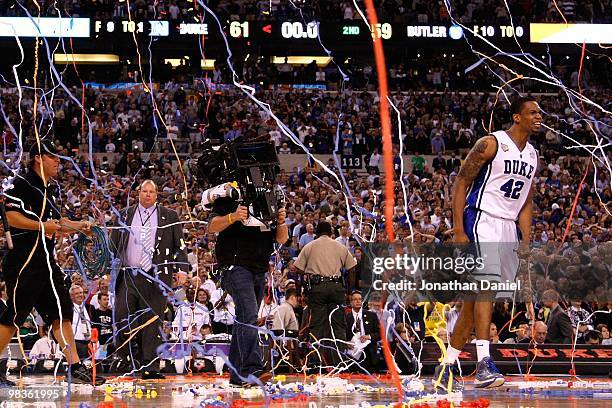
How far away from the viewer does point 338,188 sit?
21.7 meters

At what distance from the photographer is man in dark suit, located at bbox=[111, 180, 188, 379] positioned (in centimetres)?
915

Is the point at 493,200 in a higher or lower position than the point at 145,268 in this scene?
higher

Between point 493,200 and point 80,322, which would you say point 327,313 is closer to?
point 80,322

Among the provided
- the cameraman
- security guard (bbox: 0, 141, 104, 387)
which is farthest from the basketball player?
security guard (bbox: 0, 141, 104, 387)

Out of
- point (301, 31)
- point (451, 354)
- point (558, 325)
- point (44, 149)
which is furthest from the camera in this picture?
point (301, 31)

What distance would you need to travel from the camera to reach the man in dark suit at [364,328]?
35.6 feet

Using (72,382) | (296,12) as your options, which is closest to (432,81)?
(296,12)

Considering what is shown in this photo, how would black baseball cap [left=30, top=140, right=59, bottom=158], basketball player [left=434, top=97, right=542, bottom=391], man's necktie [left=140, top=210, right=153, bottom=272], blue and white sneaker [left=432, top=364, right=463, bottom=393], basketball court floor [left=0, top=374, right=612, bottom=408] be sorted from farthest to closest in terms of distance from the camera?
1. man's necktie [left=140, top=210, right=153, bottom=272]
2. black baseball cap [left=30, top=140, right=59, bottom=158]
3. basketball player [left=434, top=97, right=542, bottom=391]
4. blue and white sneaker [left=432, top=364, right=463, bottom=393]
5. basketball court floor [left=0, top=374, right=612, bottom=408]

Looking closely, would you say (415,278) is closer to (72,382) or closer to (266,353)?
(266,353)

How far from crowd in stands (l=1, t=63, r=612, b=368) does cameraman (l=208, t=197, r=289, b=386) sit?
751 mm

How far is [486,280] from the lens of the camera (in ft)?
24.1

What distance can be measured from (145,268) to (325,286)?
232 cm

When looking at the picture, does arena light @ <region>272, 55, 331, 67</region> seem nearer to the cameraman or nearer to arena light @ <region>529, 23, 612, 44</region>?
arena light @ <region>529, 23, 612, 44</region>

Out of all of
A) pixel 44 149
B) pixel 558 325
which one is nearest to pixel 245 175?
pixel 44 149
